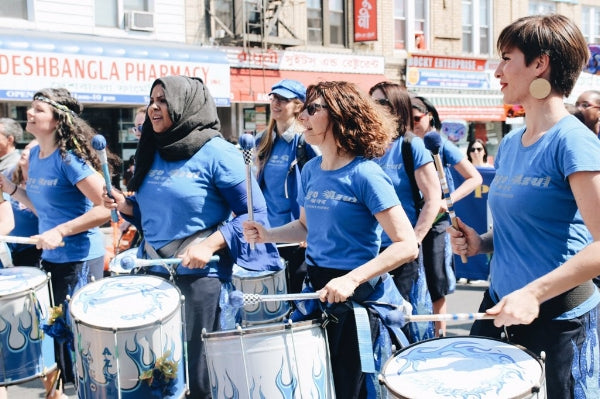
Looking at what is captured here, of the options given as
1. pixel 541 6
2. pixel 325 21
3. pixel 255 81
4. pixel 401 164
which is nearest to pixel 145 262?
pixel 401 164

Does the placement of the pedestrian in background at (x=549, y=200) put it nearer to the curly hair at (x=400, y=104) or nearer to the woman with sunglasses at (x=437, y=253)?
the curly hair at (x=400, y=104)

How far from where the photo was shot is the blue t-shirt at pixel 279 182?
17.1ft

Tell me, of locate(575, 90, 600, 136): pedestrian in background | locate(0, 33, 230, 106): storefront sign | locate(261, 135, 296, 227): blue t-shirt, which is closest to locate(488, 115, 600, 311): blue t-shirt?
locate(261, 135, 296, 227): blue t-shirt

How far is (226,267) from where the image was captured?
361 cm

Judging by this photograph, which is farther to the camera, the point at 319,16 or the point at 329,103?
the point at 319,16

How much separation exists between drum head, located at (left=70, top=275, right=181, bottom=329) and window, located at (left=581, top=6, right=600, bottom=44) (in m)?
26.5

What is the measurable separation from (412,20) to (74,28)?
33.7ft

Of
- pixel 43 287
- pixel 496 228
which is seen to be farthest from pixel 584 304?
pixel 43 287

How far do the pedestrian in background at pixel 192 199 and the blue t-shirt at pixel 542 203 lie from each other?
1.33 metres

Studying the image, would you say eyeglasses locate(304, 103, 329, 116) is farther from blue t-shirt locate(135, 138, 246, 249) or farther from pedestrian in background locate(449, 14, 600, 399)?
pedestrian in background locate(449, 14, 600, 399)

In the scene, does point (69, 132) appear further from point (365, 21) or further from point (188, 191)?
point (365, 21)

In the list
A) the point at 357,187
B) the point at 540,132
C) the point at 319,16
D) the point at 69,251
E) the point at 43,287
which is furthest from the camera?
the point at 319,16

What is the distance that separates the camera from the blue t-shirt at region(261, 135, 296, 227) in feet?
17.1

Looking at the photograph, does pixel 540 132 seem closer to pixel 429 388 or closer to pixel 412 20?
pixel 429 388
